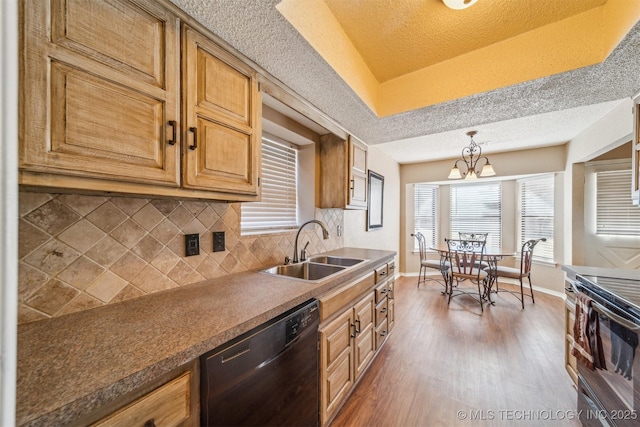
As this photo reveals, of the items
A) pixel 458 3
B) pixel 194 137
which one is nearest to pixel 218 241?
pixel 194 137

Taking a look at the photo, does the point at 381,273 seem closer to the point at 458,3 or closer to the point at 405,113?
the point at 405,113

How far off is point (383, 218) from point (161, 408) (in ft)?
12.1

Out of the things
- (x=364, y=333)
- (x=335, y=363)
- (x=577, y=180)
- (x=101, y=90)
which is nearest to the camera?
(x=101, y=90)

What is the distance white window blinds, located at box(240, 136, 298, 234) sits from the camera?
1875mm

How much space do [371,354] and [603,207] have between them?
377cm

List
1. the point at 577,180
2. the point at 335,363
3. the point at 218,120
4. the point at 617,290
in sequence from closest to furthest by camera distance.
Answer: the point at 218,120, the point at 617,290, the point at 335,363, the point at 577,180

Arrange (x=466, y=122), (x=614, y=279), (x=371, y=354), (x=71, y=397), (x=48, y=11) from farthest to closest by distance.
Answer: (x=466, y=122), (x=371, y=354), (x=614, y=279), (x=48, y=11), (x=71, y=397)

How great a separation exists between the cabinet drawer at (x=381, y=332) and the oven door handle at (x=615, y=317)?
1.34 metres

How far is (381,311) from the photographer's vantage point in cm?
210

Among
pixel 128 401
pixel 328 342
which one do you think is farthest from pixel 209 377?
pixel 328 342

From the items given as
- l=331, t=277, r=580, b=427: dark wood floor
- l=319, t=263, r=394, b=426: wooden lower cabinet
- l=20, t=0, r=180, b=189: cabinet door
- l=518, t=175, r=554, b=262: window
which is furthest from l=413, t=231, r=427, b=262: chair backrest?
l=20, t=0, r=180, b=189: cabinet door

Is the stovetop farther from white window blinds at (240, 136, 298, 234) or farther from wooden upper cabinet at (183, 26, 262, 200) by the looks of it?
white window blinds at (240, 136, 298, 234)

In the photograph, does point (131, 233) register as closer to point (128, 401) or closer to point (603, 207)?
point (128, 401)

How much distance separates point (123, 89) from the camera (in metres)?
0.83
